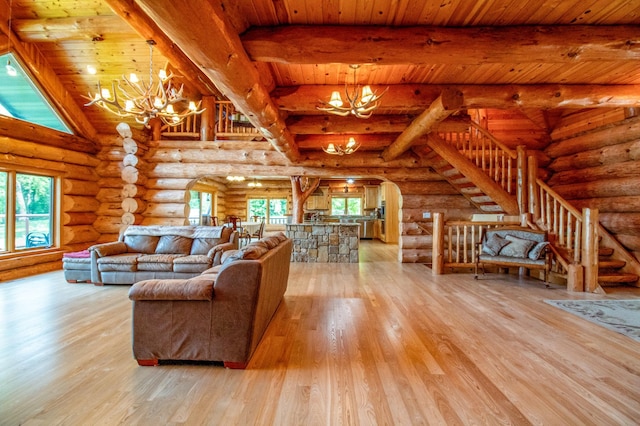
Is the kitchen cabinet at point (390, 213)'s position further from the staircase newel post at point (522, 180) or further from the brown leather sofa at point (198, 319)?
the brown leather sofa at point (198, 319)

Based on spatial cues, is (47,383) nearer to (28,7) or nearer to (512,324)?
(512,324)

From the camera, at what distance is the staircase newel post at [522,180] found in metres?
5.44

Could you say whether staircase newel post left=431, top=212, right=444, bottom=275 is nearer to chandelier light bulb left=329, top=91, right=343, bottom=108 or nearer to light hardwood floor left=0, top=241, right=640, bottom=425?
light hardwood floor left=0, top=241, right=640, bottom=425

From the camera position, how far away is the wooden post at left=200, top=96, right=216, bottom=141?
290 inches

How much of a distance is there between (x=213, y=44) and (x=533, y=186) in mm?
5708

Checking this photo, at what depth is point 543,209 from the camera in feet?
17.8

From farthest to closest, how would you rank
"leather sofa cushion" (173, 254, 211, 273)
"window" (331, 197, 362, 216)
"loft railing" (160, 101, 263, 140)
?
1. "window" (331, 197, 362, 216)
2. "loft railing" (160, 101, 263, 140)
3. "leather sofa cushion" (173, 254, 211, 273)

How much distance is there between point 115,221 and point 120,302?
3800mm

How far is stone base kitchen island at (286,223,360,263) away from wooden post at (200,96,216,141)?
3.02 meters

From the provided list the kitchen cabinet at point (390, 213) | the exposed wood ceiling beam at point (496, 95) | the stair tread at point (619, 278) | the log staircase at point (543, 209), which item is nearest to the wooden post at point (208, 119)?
the exposed wood ceiling beam at point (496, 95)

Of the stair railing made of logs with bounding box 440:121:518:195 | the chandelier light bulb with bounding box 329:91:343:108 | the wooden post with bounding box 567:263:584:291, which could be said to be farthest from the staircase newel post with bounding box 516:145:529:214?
the chandelier light bulb with bounding box 329:91:343:108

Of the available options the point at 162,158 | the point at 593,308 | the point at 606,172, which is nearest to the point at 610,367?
the point at 593,308

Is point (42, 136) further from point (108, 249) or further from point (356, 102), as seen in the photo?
point (356, 102)

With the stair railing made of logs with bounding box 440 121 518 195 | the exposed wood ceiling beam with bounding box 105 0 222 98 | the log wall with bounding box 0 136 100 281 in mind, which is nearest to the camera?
the exposed wood ceiling beam with bounding box 105 0 222 98
